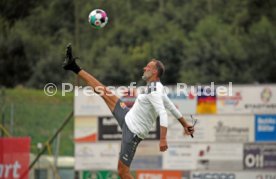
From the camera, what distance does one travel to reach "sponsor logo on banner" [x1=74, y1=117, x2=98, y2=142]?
66.1 ft

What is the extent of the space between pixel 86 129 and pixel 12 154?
6.64 feet

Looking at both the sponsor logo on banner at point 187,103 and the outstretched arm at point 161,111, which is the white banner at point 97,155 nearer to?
the sponsor logo on banner at point 187,103

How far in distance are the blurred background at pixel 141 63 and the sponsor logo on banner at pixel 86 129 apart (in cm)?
2

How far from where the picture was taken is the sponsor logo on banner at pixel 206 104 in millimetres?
19223

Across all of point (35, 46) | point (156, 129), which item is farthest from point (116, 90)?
point (35, 46)

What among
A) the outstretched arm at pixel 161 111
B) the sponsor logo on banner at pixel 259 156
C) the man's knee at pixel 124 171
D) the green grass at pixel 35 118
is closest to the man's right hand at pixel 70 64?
the outstretched arm at pixel 161 111

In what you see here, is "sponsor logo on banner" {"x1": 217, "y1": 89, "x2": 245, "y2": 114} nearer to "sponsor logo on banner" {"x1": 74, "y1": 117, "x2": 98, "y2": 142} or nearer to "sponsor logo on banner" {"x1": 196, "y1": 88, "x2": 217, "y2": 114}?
"sponsor logo on banner" {"x1": 196, "y1": 88, "x2": 217, "y2": 114}

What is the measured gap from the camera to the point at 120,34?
55.1 m

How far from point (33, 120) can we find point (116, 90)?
13.9 feet

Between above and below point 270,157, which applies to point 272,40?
above

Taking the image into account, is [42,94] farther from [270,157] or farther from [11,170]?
[270,157]

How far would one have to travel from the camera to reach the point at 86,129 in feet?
66.3

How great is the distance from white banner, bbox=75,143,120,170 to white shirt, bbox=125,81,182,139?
569cm

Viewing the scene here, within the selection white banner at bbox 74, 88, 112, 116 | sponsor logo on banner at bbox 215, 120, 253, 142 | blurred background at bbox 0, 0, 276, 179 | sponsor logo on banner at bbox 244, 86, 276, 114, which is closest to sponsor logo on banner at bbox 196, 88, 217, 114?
blurred background at bbox 0, 0, 276, 179
